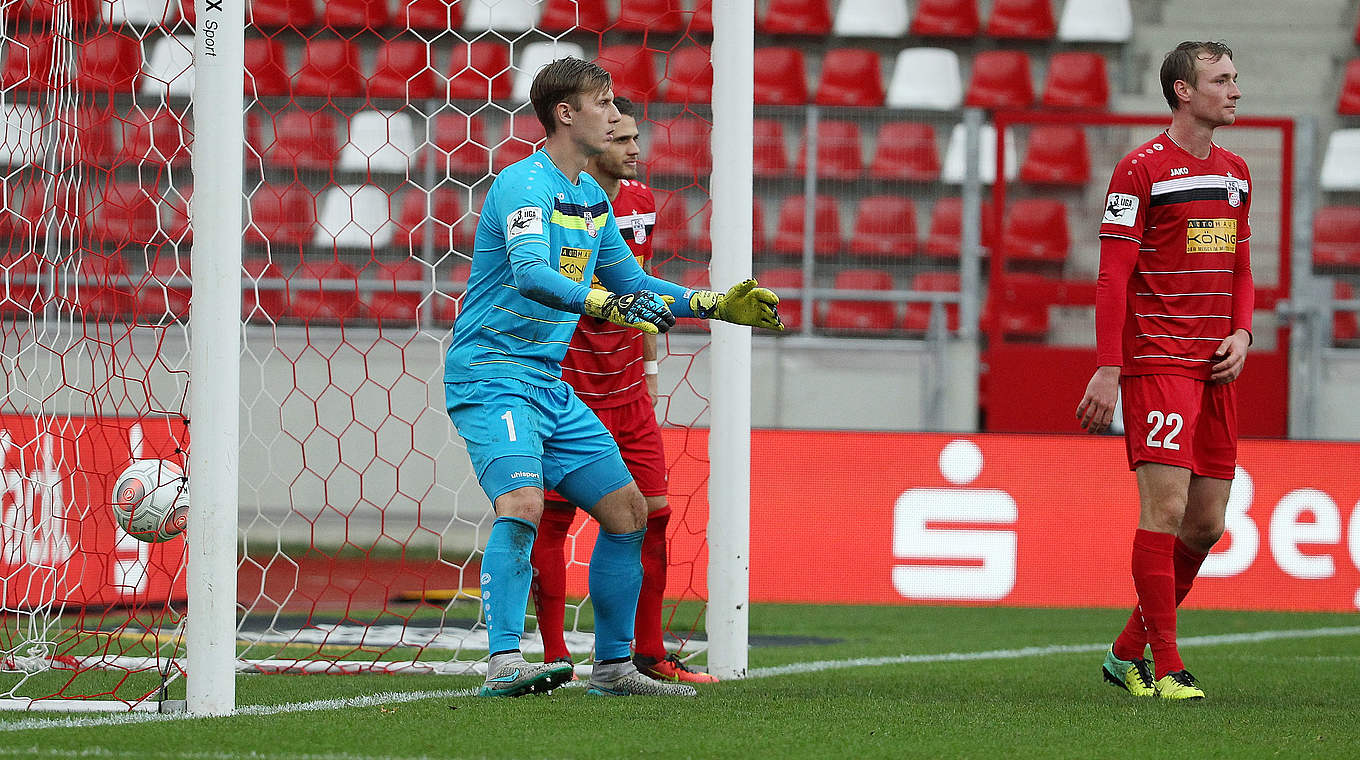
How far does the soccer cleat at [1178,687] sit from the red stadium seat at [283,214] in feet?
20.5

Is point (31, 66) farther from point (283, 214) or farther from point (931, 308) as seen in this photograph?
point (931, 308)

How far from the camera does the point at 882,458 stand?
26.3 ft

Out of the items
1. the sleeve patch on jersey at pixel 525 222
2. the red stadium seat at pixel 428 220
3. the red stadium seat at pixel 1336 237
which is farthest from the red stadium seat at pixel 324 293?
the red stadium seat at pixel 1336 237

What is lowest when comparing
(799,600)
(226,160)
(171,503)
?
(799,600)

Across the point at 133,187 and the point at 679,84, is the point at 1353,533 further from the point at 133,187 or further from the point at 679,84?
the point at 133,187

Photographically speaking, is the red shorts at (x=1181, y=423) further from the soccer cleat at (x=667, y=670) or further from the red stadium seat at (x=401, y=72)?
the red stadium seat at (x=401, y=72)

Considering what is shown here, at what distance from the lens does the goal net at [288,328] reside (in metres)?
5.33

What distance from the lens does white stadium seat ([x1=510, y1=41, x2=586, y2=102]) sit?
406 inches

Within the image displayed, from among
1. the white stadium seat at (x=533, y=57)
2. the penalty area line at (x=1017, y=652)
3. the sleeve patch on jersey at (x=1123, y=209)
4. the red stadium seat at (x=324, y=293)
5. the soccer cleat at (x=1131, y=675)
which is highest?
the white stadium seat at (x=533, y=57)

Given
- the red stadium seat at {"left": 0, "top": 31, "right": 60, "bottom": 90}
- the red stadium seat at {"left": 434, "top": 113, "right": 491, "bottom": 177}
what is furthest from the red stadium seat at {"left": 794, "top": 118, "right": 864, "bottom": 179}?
the red stadium seat at {"left": 0, "top": 31, "right": 60, "bottom": 90}

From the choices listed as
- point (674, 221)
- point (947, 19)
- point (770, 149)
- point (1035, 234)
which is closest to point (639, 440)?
point (674, 221)

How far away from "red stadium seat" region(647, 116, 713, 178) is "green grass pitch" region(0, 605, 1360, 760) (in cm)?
432

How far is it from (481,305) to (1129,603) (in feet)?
16.1

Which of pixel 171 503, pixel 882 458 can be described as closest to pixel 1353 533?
pixel 882 458
